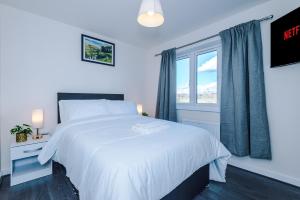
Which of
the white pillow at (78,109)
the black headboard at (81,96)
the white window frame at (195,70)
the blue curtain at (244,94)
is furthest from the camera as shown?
the white window frame at (195,70)

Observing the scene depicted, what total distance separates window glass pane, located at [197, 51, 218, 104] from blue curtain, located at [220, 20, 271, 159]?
1.02 ft

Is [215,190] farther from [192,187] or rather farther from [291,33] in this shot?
[291,33]

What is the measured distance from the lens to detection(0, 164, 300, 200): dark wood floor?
167cm

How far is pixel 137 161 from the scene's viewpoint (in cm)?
104

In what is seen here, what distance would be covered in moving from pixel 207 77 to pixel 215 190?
1.93 m

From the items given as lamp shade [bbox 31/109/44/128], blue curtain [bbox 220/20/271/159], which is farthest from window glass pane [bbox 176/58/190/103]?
lamp shade [bbox 31/109/44/128]

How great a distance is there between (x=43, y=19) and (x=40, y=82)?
3.38 feet

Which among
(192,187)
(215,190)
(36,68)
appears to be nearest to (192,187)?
(192,187)

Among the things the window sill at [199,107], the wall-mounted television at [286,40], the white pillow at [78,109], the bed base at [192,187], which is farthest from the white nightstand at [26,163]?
the wall-mounted television at [286,40]

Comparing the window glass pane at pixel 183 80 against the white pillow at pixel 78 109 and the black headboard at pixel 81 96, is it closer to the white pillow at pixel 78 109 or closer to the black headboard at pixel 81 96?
the black headboard at pixel 81 96

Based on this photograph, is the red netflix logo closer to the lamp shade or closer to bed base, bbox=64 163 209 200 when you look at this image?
bed base, bbox=64 163 209 200

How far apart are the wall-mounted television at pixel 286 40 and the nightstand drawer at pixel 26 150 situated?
327 cm

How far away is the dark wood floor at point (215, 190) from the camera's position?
1.67m

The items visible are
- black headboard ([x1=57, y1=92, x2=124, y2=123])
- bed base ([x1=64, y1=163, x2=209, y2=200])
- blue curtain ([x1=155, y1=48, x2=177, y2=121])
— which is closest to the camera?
bed base ([x1=64, y1=163, x2=209, y2=200])
